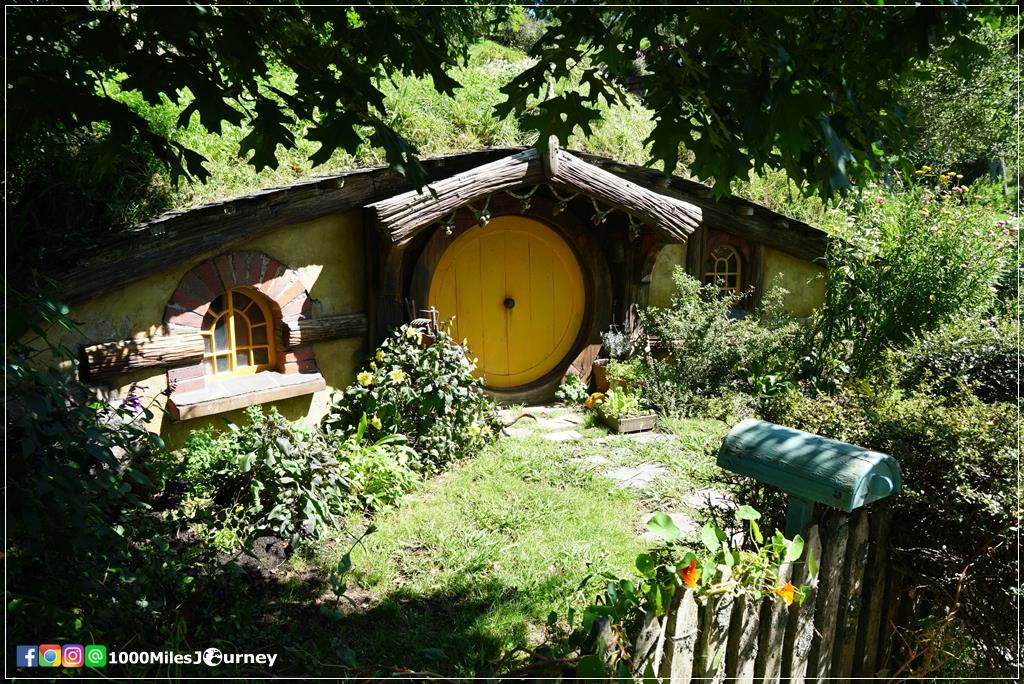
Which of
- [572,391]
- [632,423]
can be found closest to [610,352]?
[572,391]

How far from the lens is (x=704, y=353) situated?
23.0ft

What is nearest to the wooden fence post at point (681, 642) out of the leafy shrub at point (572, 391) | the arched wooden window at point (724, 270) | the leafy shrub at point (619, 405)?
the leafy shrub at point (619, 405)

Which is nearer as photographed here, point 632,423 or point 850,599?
point 850,599

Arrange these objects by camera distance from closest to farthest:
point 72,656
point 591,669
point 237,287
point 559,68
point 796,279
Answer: point 591,669
point 72,656
point 559,68
point 237,287
point 796,279

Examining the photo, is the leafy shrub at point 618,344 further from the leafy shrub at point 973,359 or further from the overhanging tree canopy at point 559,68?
the overhanging tree canopy at point 559,68

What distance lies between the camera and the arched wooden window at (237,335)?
5.55m

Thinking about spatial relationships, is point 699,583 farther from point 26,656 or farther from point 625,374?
point 625,374

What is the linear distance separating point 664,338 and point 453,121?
10.2 ft

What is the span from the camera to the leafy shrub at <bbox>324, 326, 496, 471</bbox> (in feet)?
17.9

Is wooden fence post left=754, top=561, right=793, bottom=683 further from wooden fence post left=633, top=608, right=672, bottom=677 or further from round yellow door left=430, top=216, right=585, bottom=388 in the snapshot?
round yellow door left=430, top=216, right=585, bottom=388

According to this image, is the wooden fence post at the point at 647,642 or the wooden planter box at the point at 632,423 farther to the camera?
the wooden planter box at the point at 632,423

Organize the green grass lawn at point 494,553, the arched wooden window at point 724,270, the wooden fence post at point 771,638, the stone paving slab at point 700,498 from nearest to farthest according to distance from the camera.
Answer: the wooden fence post at point 771,638, the green grass lawn at point 494,553, the stone paving slab at point 700,498, the arched wooden window at point 724,270

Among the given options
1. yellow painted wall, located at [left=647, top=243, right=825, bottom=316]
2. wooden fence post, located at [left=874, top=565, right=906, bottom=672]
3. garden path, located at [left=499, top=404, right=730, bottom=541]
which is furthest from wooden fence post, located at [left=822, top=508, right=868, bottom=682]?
yellow painted wall, located at [left=647, top=243, right=825, bottom=316]

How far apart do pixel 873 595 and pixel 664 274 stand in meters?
5.54
